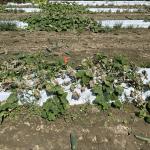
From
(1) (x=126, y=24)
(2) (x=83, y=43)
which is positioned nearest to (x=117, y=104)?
(2) (x=83, y=43)

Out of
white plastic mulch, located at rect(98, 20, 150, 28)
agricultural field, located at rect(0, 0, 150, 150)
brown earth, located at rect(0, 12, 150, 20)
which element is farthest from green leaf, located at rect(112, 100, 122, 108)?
brown earth, located at rect(0, 12, 150, 20)

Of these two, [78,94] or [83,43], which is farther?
[83,43]

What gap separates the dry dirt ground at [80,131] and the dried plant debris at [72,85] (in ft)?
0.45

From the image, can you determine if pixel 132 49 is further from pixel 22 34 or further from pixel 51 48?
pixel 22 34

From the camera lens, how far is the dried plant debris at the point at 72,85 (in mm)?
5293

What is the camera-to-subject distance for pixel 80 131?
495 centimetres

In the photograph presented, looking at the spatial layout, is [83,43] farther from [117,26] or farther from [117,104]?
[117,104]

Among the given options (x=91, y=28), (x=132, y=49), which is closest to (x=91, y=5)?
(x=91, y=28)

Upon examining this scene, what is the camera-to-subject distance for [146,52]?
7.92 metres

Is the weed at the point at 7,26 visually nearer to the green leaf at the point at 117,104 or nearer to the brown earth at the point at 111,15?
the brown earth at the point at 111,15

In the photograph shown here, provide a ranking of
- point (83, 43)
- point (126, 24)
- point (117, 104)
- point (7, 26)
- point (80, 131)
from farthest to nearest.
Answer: point (126, 24), point (7, 26), point (83, 43), point (117, 104), point (80, 131)

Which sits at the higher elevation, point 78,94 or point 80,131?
point 78,94

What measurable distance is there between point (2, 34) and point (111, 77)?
14.6 ft

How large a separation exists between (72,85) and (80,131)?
786 millimetres
